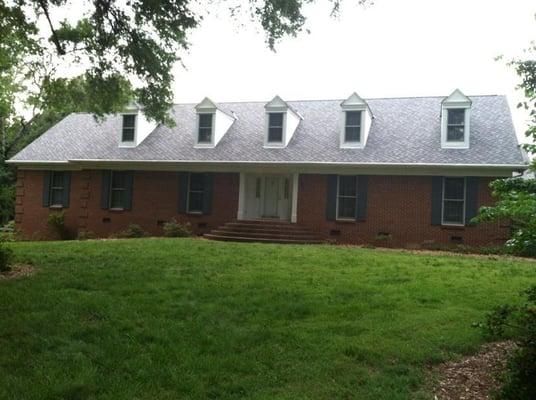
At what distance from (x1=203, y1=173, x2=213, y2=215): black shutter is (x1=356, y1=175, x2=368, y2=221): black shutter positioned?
18.0ft

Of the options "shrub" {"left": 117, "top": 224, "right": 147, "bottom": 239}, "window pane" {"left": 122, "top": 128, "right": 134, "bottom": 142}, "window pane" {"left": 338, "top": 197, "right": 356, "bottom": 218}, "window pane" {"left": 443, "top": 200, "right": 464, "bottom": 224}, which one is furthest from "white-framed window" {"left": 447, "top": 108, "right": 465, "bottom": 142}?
"window pane" {"left": 122, "top": 128, "right": 134, "bottom": 142}

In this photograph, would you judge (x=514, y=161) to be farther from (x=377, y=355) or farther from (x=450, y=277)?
(x=377, y=355)

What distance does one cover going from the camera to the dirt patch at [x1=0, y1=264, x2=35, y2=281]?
8.52m

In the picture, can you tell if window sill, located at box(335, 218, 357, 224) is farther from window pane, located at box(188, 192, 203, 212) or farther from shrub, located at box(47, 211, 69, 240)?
shrub, located at box(47, 211, 69, 240)

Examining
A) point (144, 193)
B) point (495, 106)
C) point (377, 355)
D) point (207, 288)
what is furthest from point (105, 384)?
point (495, 106)

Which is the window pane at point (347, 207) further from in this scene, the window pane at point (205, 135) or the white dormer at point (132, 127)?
the white dormer at point (132, 127)

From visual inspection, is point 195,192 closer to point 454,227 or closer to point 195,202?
point 195,202

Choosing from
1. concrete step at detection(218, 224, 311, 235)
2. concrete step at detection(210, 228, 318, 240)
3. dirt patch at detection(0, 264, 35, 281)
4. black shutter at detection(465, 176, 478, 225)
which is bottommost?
dirt patch at detection(0, 264, 35, 281)

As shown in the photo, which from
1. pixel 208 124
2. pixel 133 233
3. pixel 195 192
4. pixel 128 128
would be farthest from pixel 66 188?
pixel 208 124

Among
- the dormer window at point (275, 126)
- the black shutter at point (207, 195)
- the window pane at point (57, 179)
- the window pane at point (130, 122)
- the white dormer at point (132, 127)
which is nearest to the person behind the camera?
the black shutter at point (207, 195)

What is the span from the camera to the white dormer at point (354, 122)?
1783 centimetres

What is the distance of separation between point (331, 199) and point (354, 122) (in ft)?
9.88

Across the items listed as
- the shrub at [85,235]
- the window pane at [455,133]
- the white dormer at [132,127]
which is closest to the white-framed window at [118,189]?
the shrub at [85,235]

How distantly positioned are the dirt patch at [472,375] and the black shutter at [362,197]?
11480 mm
